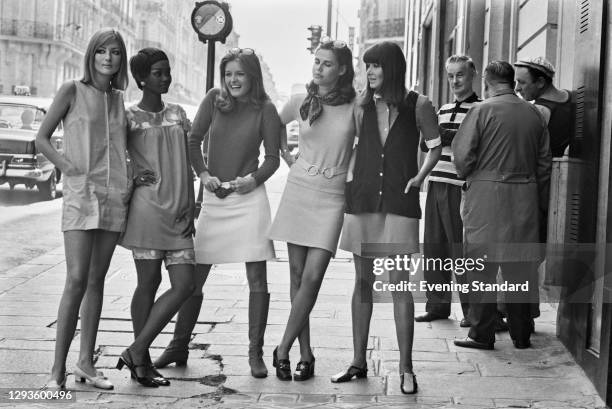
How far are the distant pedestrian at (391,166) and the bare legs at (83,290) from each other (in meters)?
1.20

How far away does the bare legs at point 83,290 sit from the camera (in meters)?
4.87

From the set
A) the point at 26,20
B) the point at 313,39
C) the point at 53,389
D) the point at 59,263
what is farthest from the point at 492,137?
the point at 26,20

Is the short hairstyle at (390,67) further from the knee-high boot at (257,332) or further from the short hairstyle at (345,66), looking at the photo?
the knee-high boot at (257,332)

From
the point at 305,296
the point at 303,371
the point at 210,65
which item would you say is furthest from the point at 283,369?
the point at 210,65

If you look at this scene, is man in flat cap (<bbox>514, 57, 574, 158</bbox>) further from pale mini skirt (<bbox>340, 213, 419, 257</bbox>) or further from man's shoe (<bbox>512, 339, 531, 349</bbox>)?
pale mini skirt (<bbox>340, 213, 419, 257</bbox>)

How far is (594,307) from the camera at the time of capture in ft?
17.3

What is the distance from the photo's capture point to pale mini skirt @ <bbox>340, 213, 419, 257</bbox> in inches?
203

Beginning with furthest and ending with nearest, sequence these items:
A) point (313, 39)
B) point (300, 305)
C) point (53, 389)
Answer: point (313, 39) < point (300, 305) < point (53, 389)

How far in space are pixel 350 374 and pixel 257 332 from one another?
52cm

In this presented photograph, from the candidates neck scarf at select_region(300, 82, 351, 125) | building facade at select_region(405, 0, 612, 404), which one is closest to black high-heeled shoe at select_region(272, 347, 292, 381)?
neck scarf at select_region(300, 82, 351, 125)

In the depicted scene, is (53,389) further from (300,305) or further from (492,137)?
(492,137)

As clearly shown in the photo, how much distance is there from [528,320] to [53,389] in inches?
111

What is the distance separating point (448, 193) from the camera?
271 inches

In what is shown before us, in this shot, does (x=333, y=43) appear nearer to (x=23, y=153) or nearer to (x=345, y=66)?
(x=345, y=66)
